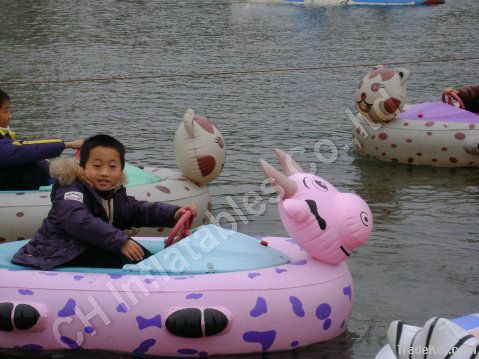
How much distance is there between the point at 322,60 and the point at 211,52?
2.03 meters

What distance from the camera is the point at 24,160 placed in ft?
20.5

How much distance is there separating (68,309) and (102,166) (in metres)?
0.78

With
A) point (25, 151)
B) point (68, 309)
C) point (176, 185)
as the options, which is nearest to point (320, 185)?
point (68, 309)

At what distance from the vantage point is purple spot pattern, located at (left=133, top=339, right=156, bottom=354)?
15.0 feet

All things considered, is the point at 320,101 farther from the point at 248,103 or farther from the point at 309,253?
the point at 309,253

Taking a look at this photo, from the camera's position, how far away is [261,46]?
56.6 ft

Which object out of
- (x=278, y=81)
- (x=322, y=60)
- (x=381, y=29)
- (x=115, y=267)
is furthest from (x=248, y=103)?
Answer: (x=381, y=29)

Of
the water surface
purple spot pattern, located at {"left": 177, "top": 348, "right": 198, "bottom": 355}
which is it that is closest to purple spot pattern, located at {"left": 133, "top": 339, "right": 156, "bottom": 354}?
purple spot pattern, located at {"left": 177, "top": 348, "right": 198, "bottom": 355}

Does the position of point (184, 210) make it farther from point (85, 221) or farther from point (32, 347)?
point (32, 347)

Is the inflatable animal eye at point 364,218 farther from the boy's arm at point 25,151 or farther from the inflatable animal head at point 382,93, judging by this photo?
the inflatable animal head at point 382,93

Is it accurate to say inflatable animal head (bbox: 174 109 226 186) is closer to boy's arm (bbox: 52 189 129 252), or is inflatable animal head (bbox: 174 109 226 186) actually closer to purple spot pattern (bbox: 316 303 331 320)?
boy's arm (bbox: 52 189 129 252)

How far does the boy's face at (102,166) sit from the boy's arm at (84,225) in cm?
13

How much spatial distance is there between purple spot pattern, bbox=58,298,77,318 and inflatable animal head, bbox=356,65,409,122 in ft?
15.4

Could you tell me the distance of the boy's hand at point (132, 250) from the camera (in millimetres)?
4801
